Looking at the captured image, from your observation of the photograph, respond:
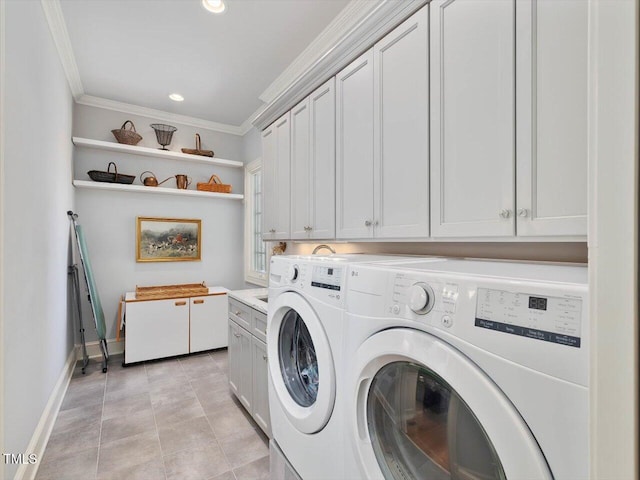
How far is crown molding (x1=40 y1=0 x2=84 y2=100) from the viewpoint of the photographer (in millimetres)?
2171

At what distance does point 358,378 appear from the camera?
0.98 meters

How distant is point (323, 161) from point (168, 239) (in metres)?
2.88

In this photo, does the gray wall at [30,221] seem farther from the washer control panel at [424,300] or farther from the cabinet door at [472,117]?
the cabinet door at [472,117]

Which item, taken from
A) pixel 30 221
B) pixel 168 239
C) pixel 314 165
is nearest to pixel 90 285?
pixel 168 239

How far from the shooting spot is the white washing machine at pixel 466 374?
1.82 ft

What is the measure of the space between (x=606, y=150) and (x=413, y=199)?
1.02m

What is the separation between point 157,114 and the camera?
156 inches

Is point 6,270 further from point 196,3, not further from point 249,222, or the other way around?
point 249,222

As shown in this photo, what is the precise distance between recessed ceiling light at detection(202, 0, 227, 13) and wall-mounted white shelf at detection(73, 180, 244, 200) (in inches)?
87.6

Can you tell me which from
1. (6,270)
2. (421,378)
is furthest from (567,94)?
(6,270)

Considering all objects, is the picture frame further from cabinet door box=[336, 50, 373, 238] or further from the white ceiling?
cabinet door box=[336, 50, 373, 238]

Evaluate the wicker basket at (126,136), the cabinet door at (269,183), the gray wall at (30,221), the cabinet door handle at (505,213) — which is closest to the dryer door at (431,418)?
the cabinet door handle at (505,213)

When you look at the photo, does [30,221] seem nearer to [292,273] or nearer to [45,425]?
[45,425]

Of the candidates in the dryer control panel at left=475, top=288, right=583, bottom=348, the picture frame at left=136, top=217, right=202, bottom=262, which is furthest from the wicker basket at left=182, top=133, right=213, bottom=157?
the dryer control panel at left=475, top=288, right=583, bottom=348
